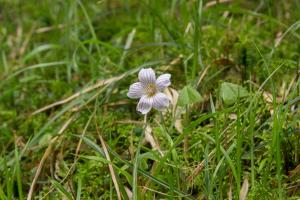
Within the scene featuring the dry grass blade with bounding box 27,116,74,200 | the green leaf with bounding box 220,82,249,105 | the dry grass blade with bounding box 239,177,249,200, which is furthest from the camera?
the dry grass blade with bounding box 27,116,74,200

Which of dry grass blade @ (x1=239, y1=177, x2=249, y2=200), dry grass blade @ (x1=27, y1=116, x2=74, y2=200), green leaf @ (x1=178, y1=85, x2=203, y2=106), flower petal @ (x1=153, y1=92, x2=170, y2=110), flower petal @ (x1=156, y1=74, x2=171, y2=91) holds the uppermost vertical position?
flower petal @ (x1=156, y1=74, x2=171, y2=91)

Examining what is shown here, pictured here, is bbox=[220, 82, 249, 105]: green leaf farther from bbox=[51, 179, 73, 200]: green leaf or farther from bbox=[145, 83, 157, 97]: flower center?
bbox=[51, 179, 73, 200]: green leaf

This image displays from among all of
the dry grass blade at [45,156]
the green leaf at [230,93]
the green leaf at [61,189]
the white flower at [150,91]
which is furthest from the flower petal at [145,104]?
the dry grass blade at [45,156]

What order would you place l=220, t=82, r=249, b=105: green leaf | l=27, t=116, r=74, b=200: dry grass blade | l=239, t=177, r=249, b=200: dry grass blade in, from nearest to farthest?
l=239, t=177, r=249, b=200: dry grass blade
l=220, t=82, r=249, b=105: green leaf
l=27, t=116, r=74, b=200: dry grass blade

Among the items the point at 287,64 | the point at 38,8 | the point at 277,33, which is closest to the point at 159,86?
the point at 287,64

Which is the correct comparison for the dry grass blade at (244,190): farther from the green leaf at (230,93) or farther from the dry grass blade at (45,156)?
the dry grass blade at (45,156)

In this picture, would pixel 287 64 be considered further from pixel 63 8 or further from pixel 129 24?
pixel 63 8

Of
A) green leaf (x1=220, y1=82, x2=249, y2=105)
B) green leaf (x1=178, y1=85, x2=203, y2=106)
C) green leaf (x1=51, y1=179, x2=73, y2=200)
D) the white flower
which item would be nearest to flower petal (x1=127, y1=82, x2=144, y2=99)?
the white flower
